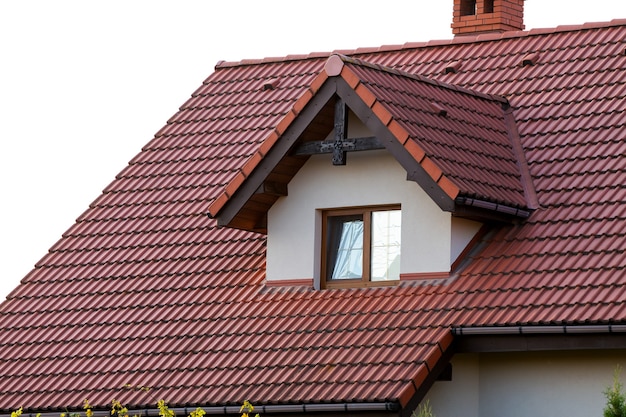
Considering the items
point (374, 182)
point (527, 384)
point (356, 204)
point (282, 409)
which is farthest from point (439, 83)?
point (282, 409)

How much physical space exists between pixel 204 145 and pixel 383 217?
4529 millimetres

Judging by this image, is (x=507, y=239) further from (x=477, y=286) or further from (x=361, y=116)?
(x=361, y=116)

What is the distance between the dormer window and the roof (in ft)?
1.03

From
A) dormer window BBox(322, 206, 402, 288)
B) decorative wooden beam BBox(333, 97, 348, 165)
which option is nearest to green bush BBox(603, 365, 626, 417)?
dormer window BBox(322, 206, 402, 288)

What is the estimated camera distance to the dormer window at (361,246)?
1873 cm

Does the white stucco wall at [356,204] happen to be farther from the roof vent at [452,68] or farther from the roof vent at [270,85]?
the roof vent at [270,85]

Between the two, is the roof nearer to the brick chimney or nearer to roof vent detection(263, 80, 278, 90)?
roof vent detection(263, 80, 278, 90)

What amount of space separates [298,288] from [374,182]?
1.56m

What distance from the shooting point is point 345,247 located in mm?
19125

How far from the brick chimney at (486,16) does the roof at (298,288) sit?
4.40 ft

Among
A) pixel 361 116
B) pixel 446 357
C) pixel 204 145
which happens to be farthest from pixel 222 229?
pixel 446 357

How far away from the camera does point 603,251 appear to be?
680 inches

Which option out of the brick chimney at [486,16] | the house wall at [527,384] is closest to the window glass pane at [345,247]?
the house wall at [527,384]

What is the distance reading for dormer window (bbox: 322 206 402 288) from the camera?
18734 mm
